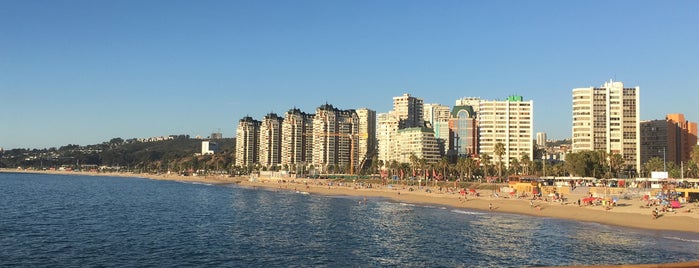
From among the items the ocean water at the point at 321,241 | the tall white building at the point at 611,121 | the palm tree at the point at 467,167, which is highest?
the tall white building at the point at 611,121

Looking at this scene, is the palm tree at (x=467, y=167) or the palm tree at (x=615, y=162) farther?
the palm tree at (x=467, y=167)

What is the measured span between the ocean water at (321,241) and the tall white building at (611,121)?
395 feet

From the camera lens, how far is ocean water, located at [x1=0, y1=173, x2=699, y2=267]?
130 ft

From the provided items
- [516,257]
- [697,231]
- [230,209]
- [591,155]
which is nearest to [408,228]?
[516,257]

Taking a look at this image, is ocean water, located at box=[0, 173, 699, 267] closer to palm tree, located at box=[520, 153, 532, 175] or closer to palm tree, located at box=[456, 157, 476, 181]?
palm tree, located at box=[520, 153, 532, 175]

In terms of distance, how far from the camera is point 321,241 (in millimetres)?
49844

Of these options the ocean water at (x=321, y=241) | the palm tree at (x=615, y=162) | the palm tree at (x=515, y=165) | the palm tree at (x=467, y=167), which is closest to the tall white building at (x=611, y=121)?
the palm tree at (x=515, y=165)

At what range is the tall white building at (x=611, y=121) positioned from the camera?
178250mm

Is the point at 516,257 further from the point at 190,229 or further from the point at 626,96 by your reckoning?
the point at 626,96

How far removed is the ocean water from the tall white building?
395 ft

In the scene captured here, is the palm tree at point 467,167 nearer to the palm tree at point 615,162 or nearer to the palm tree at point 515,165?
the palm tree at point 515,165

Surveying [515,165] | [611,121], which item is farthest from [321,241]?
[611,121]

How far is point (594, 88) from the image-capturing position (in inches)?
7131

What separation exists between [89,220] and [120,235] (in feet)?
54.1
